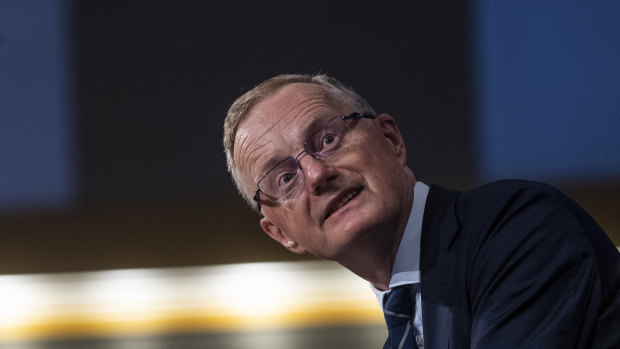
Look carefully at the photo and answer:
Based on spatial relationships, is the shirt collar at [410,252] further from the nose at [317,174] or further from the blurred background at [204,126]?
the blurred background at [204,126]

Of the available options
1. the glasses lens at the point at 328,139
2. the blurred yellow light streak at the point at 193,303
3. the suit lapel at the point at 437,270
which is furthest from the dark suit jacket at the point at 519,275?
the blurred yellow light streak at the point at 193,303

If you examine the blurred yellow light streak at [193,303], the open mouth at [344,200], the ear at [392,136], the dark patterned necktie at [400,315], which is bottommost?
the blurred yellow light streak at [193,303]

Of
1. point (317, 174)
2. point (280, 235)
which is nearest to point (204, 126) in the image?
point (280, 235)

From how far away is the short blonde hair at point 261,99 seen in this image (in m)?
1.27

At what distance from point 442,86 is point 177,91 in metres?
1.03

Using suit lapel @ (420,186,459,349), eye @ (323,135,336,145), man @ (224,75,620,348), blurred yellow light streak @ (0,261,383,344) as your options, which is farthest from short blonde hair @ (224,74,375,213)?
blurred yellow light streak @ (0,261,383,344)

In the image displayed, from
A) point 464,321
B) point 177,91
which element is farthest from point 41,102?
point 464,321

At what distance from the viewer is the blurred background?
8.79ft

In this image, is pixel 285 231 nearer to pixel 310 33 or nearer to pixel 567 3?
pixel 310 33

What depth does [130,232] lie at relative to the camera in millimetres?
2818

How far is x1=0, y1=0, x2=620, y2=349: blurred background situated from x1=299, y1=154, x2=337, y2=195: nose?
5.10 ft

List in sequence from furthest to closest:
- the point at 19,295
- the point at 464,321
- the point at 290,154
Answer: the point at 19,295
the point at 290,154
the point at 464,321

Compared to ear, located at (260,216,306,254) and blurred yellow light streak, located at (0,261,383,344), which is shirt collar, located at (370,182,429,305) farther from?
blurred yellow light streak, located at (0,261,383,344)

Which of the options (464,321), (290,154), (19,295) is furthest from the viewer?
(19,295)
